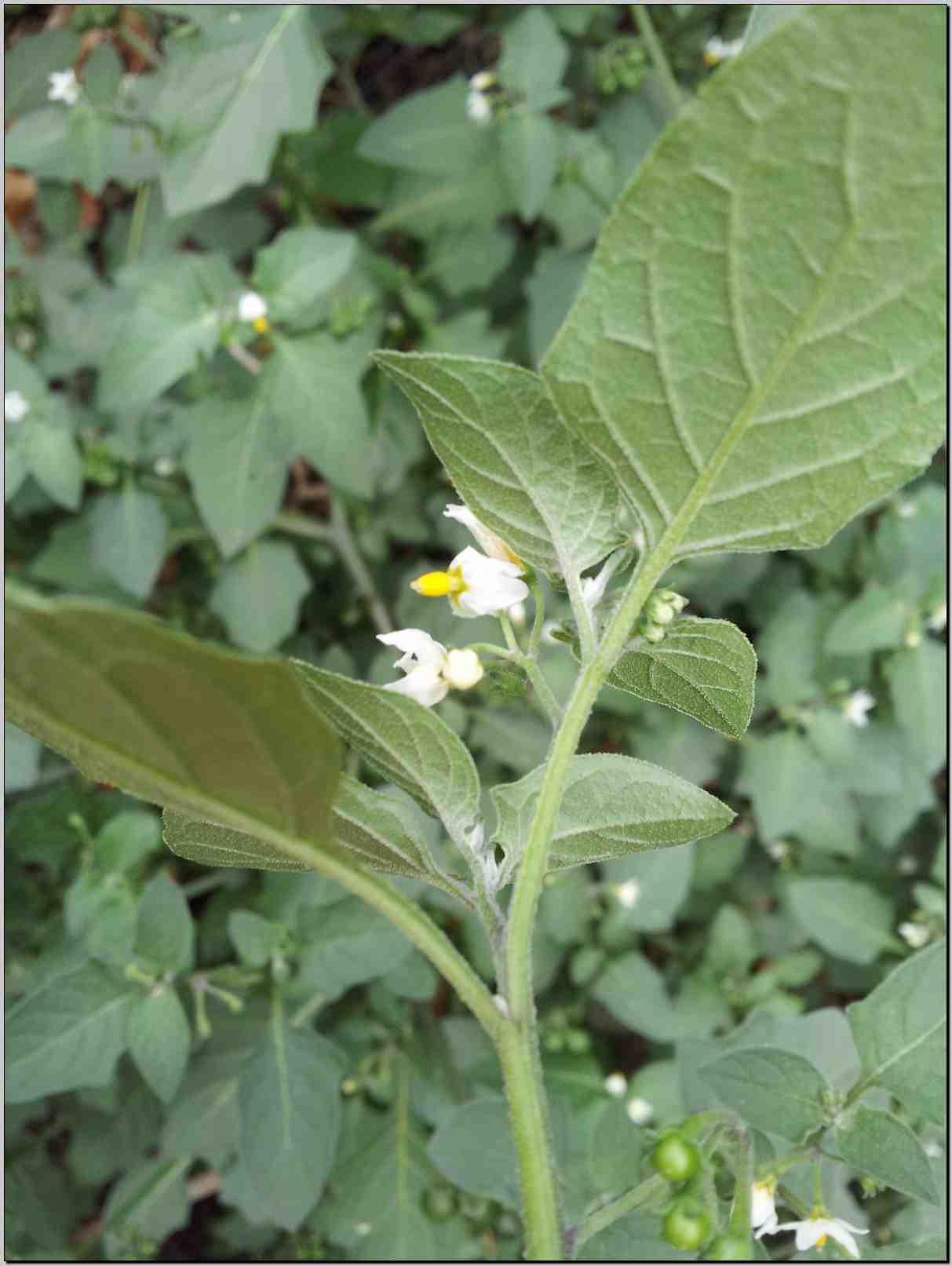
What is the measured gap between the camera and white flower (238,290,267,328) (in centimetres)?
149

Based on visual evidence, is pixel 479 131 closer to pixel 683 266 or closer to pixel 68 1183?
pixel 683 266

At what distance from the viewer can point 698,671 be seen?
1.54 ft

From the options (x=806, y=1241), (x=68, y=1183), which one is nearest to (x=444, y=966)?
A: (x=806, y=1241)

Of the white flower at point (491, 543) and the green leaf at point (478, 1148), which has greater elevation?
the white flower at point (491, 543)

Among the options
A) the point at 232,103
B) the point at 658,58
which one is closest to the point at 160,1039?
the point at 232,103

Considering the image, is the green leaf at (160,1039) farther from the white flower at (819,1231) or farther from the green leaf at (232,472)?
the white flower at (819,1231)

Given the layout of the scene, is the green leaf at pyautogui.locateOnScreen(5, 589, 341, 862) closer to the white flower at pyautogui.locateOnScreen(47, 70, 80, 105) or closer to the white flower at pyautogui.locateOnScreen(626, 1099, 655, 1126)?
the white flower at pyautogui.locateOnScreen(626, 1099, 655, 1126)

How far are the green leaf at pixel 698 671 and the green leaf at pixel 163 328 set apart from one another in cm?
116

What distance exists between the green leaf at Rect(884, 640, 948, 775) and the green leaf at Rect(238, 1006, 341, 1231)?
98 centimetres

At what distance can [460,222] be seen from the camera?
173cm

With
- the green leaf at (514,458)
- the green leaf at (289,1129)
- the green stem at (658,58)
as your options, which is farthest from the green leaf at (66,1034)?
the green stem at (658,58)

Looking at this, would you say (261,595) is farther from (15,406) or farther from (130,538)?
(15,406)

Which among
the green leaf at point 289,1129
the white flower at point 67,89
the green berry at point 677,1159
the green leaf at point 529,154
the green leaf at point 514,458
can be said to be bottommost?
the green leaf at point 289,1129

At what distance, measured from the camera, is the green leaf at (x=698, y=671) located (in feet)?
1.48
